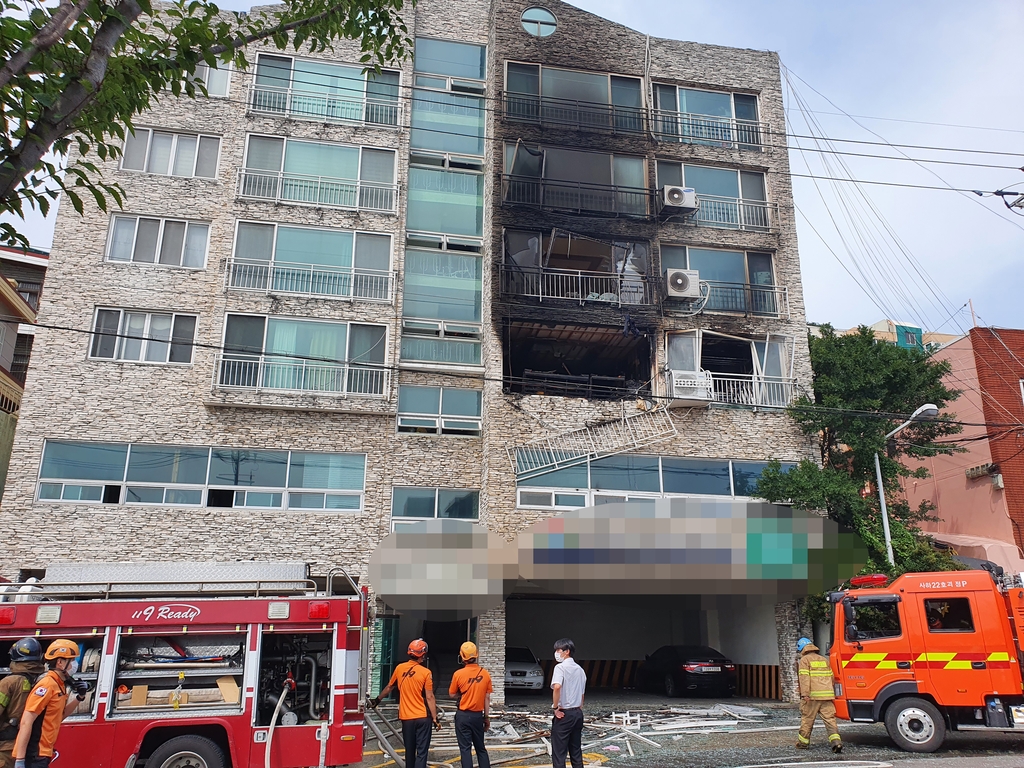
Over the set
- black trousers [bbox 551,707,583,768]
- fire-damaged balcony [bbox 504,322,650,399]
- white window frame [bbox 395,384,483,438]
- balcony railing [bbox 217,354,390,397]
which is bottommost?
black trousers [bbox 551,707,583,768]

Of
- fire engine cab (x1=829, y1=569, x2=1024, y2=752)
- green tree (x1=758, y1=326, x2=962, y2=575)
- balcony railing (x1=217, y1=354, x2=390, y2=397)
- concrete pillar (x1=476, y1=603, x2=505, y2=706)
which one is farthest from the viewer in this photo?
balcony railing (x1=217, y1=354, x2=390, y2=397)

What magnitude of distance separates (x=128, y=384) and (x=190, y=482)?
2.89 meters

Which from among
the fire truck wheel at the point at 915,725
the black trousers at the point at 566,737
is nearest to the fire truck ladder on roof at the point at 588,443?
the fire truck wheel at the point at 915,725

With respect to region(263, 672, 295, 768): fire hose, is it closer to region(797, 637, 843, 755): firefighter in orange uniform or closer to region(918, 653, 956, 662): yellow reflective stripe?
region(797, 637, 843, 755): firefighter in orange uniform

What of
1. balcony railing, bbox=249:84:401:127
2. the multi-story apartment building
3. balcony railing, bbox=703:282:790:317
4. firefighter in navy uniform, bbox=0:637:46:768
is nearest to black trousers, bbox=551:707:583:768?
firefighter in navy uniform, bbox=0:637:46:768

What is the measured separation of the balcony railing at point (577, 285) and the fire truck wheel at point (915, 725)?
467 inches

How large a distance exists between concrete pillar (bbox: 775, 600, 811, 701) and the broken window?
11186 millimetres

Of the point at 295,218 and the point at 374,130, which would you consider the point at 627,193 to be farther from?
the point at 295,218

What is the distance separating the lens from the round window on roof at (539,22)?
2284cm

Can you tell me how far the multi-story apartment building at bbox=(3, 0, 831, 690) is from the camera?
18.1 m

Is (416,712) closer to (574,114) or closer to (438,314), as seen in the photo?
(438,314)

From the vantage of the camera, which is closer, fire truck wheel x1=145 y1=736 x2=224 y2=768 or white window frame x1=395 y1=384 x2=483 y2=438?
fire truck wheel x1=145 y1=736 x2=224 y2=768

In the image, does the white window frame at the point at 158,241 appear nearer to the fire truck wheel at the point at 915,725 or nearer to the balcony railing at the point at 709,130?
the balcony railing at the point at 709,130

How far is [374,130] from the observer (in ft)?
71.6
